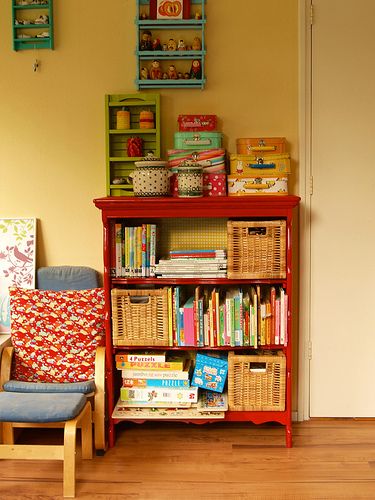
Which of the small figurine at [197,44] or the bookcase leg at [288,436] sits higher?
the small figurine at [197,44]

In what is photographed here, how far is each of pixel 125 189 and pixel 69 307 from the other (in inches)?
27.3

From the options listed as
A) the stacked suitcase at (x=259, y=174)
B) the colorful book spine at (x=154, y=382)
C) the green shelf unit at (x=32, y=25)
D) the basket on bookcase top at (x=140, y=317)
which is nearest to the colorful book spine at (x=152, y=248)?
the basket on bookcase top at (x=140, y=317)

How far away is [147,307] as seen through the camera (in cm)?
314

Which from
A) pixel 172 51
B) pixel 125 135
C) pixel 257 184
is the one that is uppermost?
pixel 172 51

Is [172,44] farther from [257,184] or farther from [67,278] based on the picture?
[67,278]

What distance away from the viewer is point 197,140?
3270 mm

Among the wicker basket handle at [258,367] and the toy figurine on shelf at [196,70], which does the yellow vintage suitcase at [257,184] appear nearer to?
the toy figurine on shelf at [196,70]

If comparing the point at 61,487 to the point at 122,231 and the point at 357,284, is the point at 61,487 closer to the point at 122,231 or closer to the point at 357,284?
the point at 122,231

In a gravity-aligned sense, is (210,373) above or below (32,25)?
below

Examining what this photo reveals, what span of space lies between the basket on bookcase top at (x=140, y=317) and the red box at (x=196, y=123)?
0.87 meters

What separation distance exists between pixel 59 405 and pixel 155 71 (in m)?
1.76

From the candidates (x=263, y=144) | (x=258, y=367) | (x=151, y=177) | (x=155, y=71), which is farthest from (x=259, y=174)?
(x=258, y=367)

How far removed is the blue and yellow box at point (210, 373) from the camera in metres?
3.19

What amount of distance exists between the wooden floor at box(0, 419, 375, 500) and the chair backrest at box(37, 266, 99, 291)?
2.56 feet
